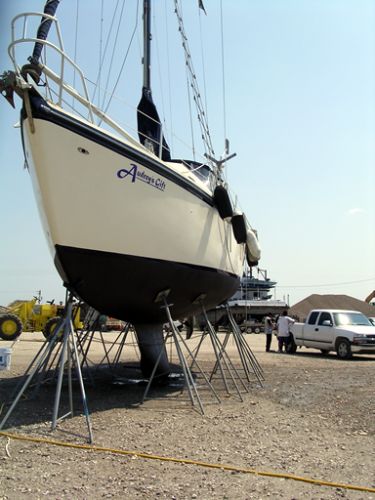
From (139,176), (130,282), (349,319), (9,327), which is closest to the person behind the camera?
(139,176)

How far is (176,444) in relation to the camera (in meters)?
5.18

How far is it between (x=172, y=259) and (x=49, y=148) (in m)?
2.67

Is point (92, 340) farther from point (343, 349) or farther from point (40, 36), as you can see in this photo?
point (40, 36)

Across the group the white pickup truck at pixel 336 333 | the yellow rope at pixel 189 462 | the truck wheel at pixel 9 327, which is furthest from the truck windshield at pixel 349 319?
the truck wheel at pixel 9 327

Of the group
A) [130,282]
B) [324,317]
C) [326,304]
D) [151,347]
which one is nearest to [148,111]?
[130,282]

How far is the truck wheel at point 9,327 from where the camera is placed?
2000 centimetres

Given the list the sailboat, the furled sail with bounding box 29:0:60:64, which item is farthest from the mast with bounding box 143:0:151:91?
the furled sail with bounding box 29:0:60:64

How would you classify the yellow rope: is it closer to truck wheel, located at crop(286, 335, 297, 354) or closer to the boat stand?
the boat stand

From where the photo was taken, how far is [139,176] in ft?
23.3

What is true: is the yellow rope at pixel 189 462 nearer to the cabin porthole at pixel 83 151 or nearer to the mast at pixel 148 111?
the cabin porthole at pixel 83 151

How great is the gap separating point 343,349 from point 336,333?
2.03 ft

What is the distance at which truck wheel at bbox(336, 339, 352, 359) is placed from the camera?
15.1 meters

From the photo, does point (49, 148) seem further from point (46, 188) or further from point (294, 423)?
point (294, 423)

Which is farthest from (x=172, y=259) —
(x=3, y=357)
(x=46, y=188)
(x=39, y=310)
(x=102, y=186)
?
(x=39, y=310)
